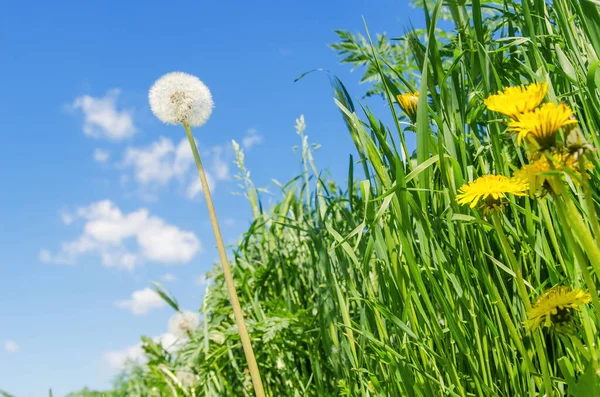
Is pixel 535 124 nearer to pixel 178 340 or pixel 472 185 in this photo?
pixel 472 185

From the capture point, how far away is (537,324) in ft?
2.67

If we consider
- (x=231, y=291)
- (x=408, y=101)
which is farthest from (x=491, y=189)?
(x=231, y=291)

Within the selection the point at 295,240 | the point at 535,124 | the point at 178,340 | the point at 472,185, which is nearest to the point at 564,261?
the point at 472,185

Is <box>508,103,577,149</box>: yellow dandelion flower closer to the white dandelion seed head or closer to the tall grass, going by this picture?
the tall grass

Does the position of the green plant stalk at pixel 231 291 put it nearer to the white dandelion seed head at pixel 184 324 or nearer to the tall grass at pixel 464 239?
the tall grass at pixel 464 239

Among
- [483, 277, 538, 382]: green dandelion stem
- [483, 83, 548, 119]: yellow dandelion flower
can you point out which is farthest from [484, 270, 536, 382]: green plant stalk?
[483, 83, 548, 119]: yellow dandelion flower

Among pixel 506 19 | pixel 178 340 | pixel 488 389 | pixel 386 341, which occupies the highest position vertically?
pixel 506 19

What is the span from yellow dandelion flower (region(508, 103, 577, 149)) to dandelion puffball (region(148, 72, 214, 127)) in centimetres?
86

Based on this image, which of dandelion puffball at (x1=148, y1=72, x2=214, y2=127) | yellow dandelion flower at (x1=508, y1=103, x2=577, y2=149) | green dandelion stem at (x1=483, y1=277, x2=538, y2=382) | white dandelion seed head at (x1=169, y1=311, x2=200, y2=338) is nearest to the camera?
yellow dandelion flower at (x1=508, y1=103, x2=577, y2=149)

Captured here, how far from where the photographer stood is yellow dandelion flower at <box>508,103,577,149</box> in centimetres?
64

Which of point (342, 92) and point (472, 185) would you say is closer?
point (472, 185)

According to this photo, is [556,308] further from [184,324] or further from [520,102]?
[184,324]

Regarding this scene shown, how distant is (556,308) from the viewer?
800 mm

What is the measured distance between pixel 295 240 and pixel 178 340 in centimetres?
70
